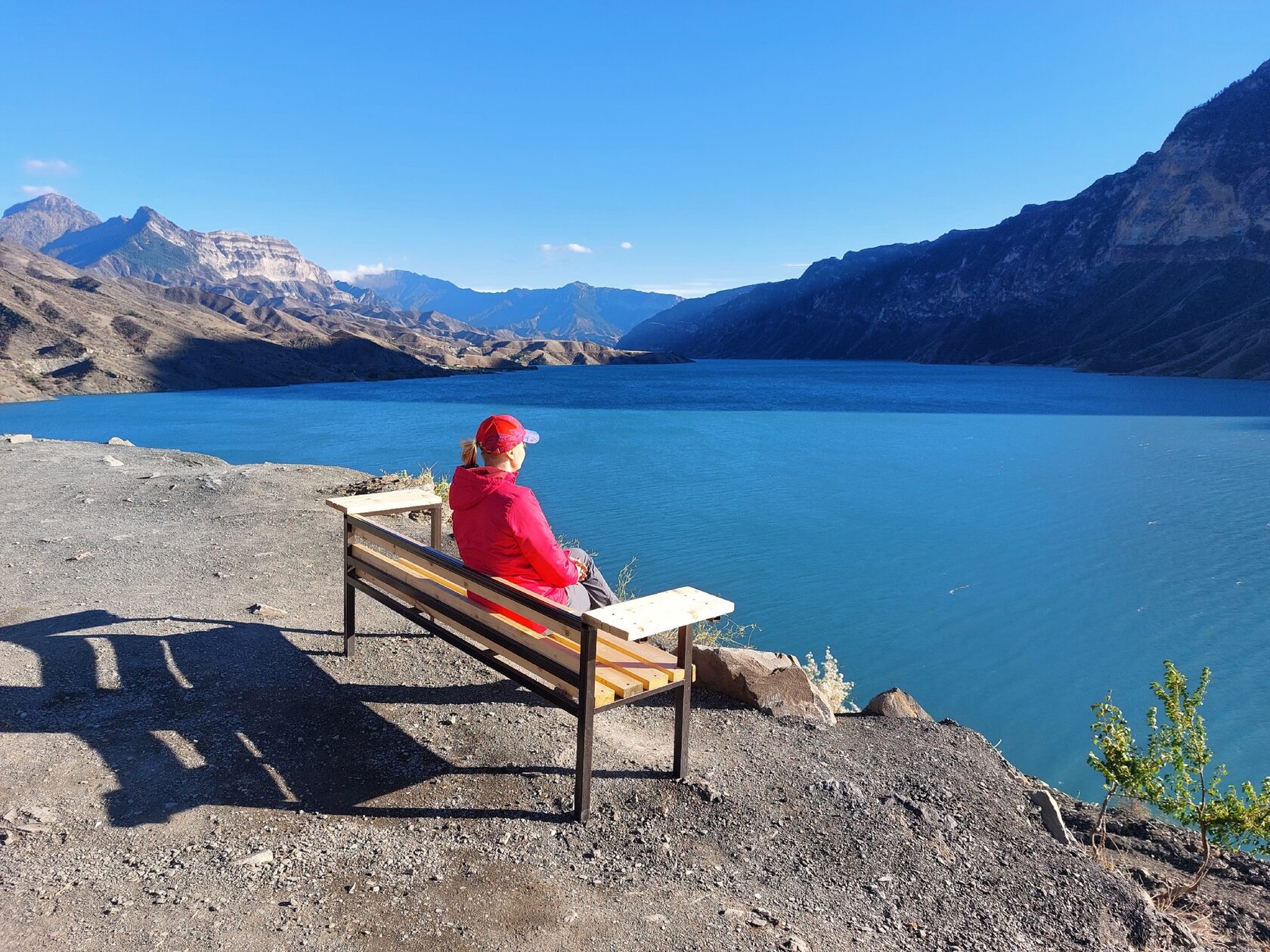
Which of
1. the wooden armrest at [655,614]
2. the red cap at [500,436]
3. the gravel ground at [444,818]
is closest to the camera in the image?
the gravel ground at [444,818]

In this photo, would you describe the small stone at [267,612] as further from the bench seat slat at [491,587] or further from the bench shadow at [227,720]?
the bench seat slat at [491,587]

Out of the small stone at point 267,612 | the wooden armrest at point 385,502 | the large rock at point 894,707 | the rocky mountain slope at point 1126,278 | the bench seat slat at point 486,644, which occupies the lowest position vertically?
the large rock at point 894,707

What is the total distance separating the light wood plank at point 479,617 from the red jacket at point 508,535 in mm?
242

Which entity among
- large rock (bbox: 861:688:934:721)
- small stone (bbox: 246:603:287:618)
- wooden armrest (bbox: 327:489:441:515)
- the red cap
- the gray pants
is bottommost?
large rock (bbox: 861:688:934:721)

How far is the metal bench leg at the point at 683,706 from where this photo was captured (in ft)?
13.7

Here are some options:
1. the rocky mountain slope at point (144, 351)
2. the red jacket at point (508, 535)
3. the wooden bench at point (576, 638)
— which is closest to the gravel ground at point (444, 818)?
the wooden bench at point (576, 638)

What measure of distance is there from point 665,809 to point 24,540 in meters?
8.29

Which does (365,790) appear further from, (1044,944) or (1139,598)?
(1139,598)

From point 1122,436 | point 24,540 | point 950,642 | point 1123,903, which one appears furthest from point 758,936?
point 1122,436

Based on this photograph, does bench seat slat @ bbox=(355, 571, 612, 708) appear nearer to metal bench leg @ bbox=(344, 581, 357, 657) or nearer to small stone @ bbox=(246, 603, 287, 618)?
metal bench leg @ bbox=(344, 581, 357, 657)

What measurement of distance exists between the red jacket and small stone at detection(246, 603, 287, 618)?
2814 mm

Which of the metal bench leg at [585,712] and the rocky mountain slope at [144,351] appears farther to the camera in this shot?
the rocky mountain slope at [144,351]

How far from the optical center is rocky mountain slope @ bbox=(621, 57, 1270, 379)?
4124 inches

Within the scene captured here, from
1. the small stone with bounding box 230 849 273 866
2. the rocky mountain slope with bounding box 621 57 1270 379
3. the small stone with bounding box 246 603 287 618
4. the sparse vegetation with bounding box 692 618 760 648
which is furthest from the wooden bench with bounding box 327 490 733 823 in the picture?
the rocky mountain slope with bounding box 621 57 1270 379
